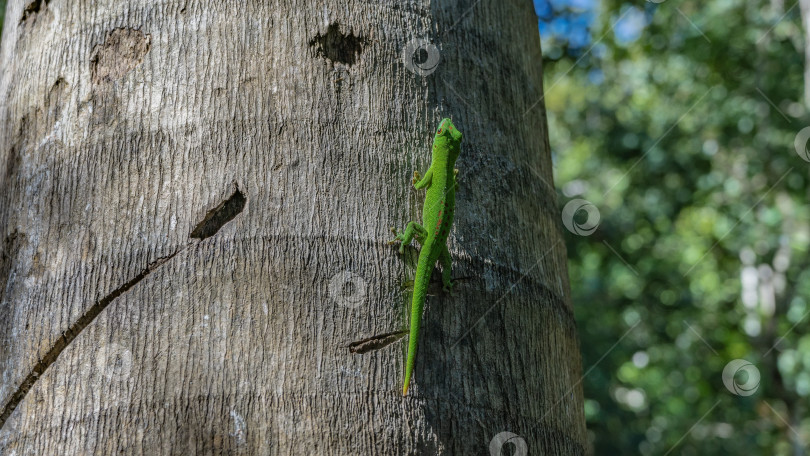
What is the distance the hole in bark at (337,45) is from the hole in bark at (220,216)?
0.47m

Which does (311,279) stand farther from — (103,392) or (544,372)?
(544,372)

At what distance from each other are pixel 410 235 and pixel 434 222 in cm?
11

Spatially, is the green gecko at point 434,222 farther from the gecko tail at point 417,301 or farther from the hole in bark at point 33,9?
the hole in bark at point 33,9

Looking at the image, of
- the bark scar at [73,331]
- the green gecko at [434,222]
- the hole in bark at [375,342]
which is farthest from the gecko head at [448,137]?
the bark scar at [73,331]

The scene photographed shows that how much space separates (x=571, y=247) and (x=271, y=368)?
688 cm

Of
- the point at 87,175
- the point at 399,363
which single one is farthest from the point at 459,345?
the point at 87,175

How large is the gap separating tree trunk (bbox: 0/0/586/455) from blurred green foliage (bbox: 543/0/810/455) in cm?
665

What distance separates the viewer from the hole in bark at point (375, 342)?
171 cm

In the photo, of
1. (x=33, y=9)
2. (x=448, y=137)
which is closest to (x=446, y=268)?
(x=448, y=137)

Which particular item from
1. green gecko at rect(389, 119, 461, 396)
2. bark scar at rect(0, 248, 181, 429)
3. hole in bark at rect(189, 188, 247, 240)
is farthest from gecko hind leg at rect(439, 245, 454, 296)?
bark scar at rect(0, 248, 181, 429)

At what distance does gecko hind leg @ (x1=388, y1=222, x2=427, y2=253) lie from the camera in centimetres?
182

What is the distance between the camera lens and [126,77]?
6.52 feet

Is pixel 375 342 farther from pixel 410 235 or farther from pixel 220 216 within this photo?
pixel 220 216

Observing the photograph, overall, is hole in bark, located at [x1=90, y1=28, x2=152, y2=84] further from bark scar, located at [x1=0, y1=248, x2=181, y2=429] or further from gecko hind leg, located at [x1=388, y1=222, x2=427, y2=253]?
gecko hind leg, located at [x1=388, y1=222, x2=427, y2=253]
